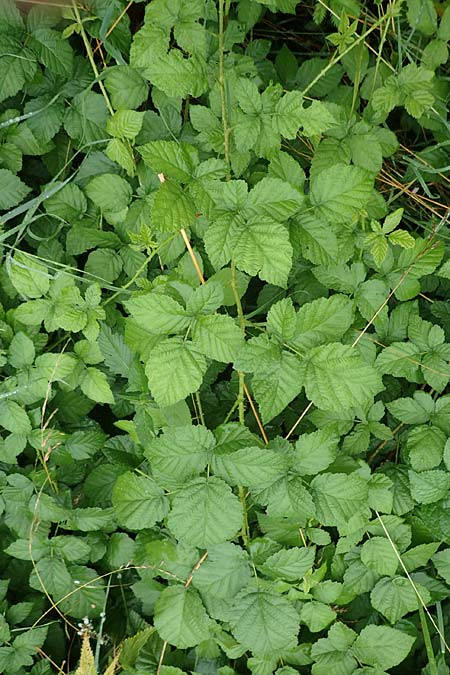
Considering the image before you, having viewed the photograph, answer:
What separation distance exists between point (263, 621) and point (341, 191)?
2.72 ft

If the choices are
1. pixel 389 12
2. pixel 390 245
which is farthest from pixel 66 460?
pixel 389 12

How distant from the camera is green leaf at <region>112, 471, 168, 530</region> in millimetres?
1309

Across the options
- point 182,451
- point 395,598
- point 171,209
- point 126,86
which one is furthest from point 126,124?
point 395,598

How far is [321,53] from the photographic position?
1689 mm

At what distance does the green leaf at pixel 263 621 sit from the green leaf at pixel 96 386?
48cm

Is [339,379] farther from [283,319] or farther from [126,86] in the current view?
[126,86]

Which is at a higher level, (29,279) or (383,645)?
(29,279)

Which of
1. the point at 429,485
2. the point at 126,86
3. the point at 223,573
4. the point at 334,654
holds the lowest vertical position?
the point at 334,654

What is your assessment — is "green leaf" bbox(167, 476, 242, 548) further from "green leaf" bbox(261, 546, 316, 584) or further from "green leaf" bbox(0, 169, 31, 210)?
"green leaf" bbox(0, 169, 31, 210)

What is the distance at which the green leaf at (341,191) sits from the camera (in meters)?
1.21

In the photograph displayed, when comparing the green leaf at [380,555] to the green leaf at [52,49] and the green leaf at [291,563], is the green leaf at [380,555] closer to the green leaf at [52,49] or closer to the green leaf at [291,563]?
the green leaf at [291,563]

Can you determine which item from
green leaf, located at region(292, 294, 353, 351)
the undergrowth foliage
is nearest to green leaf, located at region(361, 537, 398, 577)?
the undergrowth foliage

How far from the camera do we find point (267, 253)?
1107mm

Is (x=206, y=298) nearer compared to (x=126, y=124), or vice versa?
(x=206, y=298)
